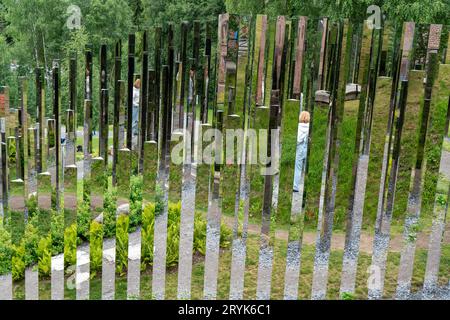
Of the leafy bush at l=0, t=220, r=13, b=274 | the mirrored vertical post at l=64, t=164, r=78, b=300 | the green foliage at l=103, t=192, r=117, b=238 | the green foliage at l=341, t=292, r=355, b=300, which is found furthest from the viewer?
the green foliage at l=103, t=192, r=117, b=238

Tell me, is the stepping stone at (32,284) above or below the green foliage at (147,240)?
below

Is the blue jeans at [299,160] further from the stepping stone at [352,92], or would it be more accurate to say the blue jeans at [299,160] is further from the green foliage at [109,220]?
the stepping stone at [352,92]

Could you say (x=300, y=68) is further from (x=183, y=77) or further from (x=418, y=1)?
(x=418, y=1)

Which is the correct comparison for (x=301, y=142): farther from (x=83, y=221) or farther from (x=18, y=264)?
(x=18, y=264)

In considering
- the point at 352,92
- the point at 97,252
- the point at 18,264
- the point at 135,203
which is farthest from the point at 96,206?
the point at 135,203

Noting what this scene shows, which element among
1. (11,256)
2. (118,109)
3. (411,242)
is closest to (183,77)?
(118,109)

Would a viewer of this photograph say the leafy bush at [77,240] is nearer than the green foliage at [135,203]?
Yes

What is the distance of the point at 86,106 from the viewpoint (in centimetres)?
433

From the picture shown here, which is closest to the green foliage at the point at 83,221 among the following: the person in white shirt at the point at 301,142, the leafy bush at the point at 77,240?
the leafy bush at the point at 77,240

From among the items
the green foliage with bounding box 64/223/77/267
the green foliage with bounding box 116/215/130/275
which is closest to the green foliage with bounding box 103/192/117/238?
the green foliage with bounding box 116/215/130/275

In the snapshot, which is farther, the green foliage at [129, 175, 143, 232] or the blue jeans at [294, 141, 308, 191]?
the blue jeans at [294, 141, 308, 191]

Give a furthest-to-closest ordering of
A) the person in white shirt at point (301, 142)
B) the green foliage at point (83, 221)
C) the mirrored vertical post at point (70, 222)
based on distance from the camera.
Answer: the person in white shirt at point (301, 142) < the green foliage at point (83, 221) < the mirrored vertical post at point (70, 222)

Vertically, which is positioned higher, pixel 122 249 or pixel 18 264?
pixel 122 249

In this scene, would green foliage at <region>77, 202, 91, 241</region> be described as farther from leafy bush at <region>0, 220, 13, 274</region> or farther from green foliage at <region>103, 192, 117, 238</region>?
leafy bush at <region>0, 220, 13, 274</region>
